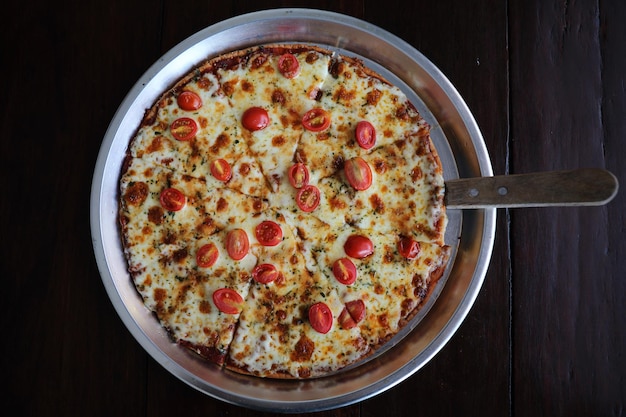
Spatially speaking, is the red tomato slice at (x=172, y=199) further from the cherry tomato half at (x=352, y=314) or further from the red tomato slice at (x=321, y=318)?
the cherry tomato half at (x=352, y=314)

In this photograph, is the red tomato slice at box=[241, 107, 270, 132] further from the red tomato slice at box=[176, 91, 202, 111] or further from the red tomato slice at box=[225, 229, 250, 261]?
the red tomato slice at box=[225, 229, 250, 261]

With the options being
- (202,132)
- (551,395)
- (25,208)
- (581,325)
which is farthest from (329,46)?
(551,395)

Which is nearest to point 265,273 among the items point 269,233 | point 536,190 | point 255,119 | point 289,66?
point 269,233

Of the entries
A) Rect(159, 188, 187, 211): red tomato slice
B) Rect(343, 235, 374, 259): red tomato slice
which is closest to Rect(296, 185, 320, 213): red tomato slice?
Rect(343, 235, 374, 259): red tomato slice

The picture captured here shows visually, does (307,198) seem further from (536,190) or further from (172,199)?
(536,190)

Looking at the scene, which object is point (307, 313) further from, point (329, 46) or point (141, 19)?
point (141, 19)

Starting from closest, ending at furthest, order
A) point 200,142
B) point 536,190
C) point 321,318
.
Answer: point 536,190 → point 321,318 → point 200,142

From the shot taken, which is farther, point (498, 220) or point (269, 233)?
point (498, 220)

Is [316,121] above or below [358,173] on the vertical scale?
above
